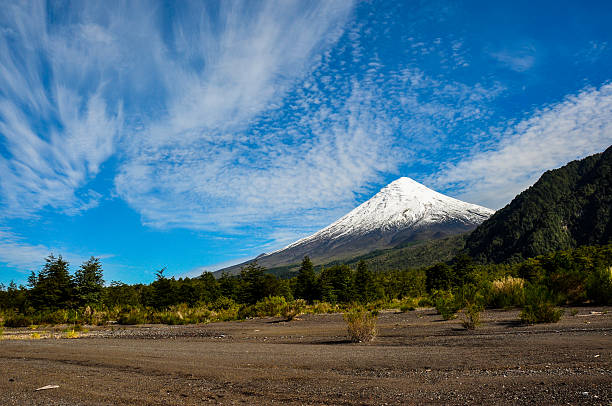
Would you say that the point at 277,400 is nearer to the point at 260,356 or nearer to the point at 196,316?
the point at 260,356

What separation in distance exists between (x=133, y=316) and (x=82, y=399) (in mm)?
21766

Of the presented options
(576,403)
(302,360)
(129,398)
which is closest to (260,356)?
(302,360)

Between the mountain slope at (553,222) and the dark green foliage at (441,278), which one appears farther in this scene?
the mountain slope at (553,222)

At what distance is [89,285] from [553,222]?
573 feet

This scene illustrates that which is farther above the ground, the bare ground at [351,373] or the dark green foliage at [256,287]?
the dark green foliage at [256,287]

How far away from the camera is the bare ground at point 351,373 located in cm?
441

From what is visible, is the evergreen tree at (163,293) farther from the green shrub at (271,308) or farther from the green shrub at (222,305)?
the green shrub at (271,308)

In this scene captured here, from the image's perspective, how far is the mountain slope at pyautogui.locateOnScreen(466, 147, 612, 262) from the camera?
148m

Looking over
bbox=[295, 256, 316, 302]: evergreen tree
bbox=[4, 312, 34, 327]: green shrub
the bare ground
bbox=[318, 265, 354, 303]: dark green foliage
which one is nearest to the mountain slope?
bbox=[295, 256, 316, 302]: evergreen tree

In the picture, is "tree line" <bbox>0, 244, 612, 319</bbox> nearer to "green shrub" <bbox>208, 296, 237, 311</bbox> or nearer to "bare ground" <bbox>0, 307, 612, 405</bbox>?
"green shrub" <bbox>208, 296, 237, 311</bbox>

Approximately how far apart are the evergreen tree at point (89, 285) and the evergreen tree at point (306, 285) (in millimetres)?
21117

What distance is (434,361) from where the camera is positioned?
20.9ft

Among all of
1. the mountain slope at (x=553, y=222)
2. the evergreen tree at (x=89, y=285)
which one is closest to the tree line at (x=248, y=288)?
the evergreen tree at (x=89, y=285)

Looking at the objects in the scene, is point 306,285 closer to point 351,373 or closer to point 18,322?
point 18,322
